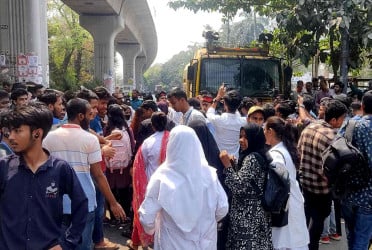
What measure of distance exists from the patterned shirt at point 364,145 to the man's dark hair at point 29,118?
272 cm

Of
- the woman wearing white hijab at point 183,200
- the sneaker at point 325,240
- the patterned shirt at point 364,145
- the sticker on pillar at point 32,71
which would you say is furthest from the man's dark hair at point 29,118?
the sticker on pillar at point 32,71

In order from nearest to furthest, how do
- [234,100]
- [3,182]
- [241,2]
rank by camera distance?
[3,182] → [234,100] → [241,2]

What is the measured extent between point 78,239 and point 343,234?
14.8 feet

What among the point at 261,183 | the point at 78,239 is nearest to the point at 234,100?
the point at 261,183

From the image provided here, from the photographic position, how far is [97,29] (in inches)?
990

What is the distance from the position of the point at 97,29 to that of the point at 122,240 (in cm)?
2042

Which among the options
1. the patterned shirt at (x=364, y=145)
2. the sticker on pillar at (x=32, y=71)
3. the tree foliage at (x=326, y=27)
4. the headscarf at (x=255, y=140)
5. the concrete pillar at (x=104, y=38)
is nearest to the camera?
the headscarf at (x=255, y=140)

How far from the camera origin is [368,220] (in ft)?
14.2

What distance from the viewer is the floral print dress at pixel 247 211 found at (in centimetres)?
371

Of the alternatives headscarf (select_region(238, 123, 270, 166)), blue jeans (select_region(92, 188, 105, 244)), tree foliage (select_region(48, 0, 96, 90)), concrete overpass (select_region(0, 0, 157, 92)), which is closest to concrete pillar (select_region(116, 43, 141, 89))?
concrete overpass (select_region(0, 0, 157, 92))

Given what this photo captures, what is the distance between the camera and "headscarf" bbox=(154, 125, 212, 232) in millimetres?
3230

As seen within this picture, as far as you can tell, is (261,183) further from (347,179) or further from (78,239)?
(78,239)

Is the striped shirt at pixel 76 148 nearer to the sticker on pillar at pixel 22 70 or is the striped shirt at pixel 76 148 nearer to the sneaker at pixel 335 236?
the sneaker at pixel 335 236

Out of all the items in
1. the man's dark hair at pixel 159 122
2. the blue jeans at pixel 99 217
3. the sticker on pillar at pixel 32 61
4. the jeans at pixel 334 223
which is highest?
the sticker on pillar at pixel 32 61
